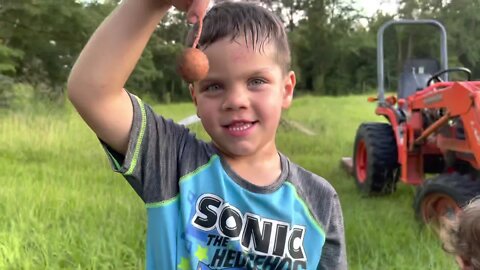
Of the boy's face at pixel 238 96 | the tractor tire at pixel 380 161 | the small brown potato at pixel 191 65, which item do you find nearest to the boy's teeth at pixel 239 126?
the boy's face at pixel 238 96

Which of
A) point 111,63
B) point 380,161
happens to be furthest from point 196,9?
point 380,161

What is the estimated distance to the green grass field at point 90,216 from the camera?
2.87 metres

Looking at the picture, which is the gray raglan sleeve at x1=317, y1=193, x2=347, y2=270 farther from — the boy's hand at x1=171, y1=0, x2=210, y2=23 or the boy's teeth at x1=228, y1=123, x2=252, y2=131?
the boy's hand at x1=171, y1=0, x2=210, y2=23

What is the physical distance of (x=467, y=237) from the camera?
124cm

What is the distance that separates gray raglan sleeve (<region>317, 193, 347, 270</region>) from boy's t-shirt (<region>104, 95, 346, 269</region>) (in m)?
0.07

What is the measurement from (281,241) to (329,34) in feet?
74.5

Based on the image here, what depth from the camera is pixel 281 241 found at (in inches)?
45.5

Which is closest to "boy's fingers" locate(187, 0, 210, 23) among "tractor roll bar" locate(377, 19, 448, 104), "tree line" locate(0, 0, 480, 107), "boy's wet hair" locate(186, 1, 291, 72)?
"boy's wet hair" locate(186, 1, 291, 72)

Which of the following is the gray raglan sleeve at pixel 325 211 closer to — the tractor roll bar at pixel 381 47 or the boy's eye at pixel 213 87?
the boy's eye at pixel 213 87

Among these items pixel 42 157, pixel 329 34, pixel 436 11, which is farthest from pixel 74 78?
pixel 329 34

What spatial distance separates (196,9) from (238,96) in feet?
0.93

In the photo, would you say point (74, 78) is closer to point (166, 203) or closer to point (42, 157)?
point (166, 203)

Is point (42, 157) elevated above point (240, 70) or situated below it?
below

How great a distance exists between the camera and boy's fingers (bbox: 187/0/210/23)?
844 millimetres
